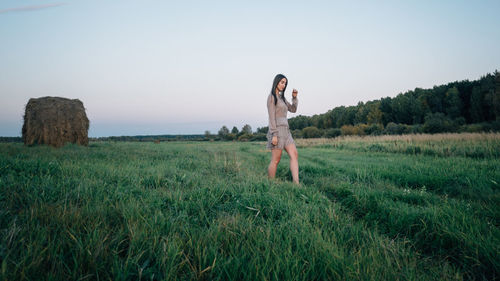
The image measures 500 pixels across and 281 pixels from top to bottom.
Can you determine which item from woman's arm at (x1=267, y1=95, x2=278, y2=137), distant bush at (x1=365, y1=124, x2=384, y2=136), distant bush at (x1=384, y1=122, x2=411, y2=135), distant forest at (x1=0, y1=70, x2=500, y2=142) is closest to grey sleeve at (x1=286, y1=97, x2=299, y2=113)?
woman's arm at (x1=267, y1=95, x2=278, y2=137)

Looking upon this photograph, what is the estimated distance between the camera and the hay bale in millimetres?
12789

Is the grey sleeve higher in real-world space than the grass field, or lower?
higher

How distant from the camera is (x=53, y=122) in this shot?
13.3 metres

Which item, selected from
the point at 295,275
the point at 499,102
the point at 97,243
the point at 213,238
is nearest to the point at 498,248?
the point at 295,275

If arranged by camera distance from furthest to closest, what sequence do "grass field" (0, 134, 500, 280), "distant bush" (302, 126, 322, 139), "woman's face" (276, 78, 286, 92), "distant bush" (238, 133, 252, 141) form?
"distant bush" (302, 126, 322, 139), "distant bush" (238, 133, 252, 141), "woman's face" (276, 78, 286, 92), "grass field" (0, 134, 500, 280)

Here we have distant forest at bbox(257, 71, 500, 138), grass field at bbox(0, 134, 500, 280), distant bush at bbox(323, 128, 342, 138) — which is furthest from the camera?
distant bush at bbox(323, 128, 342, 138)

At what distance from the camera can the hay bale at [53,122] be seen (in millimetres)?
12789

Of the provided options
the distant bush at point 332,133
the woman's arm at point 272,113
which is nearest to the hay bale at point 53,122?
the woman's arm at point 272,113

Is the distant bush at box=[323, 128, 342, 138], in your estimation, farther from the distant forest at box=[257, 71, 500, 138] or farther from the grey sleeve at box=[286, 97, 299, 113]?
the grey sleeve at box=[286, 97, 299, 113]

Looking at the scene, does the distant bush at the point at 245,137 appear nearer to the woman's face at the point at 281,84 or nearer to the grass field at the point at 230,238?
the woman's face at the point at 281,84

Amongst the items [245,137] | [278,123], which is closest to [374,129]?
[245,137]

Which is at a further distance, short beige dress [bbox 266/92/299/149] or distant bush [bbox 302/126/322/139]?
distant bush [bbox 302/126/322/139]

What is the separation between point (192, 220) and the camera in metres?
2.05

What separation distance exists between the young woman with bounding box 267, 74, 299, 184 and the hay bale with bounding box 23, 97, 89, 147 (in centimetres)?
1447
